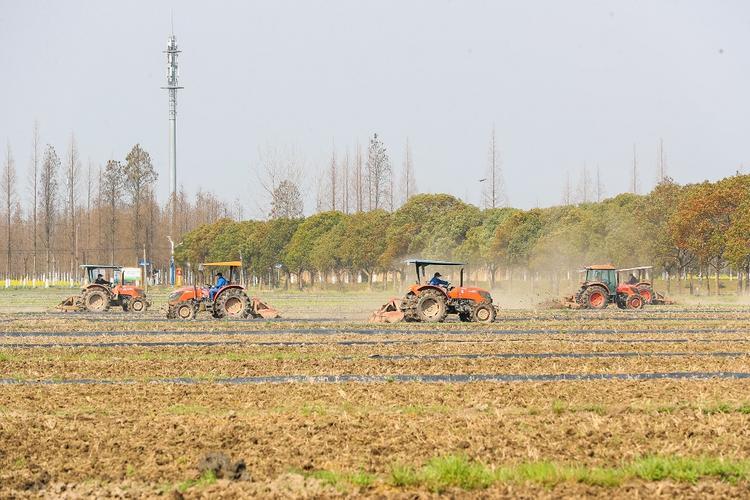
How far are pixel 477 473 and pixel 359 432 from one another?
2711 millimetres

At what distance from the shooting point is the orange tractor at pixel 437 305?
34250mm

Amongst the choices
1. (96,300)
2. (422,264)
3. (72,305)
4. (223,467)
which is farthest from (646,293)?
(223,467)

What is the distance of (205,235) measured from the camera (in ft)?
373

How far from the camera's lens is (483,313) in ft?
113

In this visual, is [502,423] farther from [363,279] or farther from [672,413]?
[363,279]

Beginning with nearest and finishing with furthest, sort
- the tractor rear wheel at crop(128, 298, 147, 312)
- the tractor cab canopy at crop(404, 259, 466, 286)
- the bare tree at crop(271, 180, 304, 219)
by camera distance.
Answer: the tractor cab canopy at crop(404, 259, 466, 286) → the tractor rear wheel at crop(128, 298, 147, 312) → the bare tree at crop(271, 180, 304, 219)

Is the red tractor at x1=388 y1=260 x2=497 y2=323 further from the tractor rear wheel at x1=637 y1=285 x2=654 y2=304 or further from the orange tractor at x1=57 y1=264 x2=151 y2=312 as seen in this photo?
the tractor rear wheel at x1=637 y1=285 x2=654 y2=304

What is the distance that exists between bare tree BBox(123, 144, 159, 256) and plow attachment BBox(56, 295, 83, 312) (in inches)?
2359

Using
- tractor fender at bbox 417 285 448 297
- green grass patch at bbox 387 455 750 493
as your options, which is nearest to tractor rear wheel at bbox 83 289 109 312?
tractor fender at bbox 417 285 448 297

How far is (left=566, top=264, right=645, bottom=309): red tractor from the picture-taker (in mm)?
46656

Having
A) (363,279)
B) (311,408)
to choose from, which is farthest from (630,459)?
(363,279)

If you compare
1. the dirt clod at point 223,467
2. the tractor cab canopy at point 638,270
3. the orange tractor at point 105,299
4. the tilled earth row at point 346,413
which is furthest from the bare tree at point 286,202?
the dirt clod at point 223,467

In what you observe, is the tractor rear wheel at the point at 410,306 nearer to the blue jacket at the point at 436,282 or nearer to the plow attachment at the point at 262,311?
the blue jacket at the point at 436,282

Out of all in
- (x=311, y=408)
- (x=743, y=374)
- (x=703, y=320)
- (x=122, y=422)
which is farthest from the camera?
(x=703, y=320)
